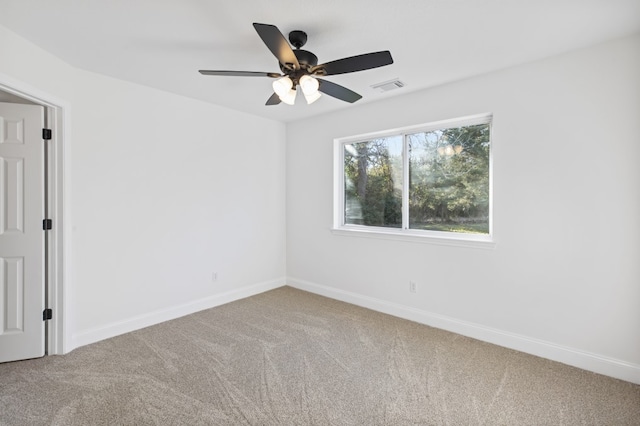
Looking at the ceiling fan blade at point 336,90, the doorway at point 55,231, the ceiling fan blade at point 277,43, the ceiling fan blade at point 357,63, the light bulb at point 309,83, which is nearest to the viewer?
the ceiling fan blade at point 277,43

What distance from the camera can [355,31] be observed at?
2254 millimetres

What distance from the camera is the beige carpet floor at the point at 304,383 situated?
6.57 ft

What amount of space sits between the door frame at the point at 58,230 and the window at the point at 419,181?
291 cm

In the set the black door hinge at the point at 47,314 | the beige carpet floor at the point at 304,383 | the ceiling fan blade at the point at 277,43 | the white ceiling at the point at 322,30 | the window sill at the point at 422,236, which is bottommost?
the beige carpet floor at the point at 304,383

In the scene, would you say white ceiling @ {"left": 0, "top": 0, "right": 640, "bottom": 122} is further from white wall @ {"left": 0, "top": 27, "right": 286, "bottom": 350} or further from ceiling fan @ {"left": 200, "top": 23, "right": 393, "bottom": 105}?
white wall @ {"left": 0, "top": 27, "right": 286, "bottom": 350}

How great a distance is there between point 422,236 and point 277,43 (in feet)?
8.07

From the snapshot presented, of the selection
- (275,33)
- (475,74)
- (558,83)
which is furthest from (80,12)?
(558,83)

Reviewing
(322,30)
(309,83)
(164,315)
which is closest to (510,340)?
(309,83)

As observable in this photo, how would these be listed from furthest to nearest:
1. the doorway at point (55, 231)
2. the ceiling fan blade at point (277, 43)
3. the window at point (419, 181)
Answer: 1. the window at point (419, 181)
2. the doorway at point (55, 231)
3. the ceiling fan blade at point (277, 43)

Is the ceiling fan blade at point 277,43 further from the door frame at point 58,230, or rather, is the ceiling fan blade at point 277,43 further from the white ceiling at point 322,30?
the door frame at point 58,230

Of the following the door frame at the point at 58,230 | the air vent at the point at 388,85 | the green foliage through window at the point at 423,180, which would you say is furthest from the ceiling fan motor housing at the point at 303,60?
the door frame at the point at 58,230

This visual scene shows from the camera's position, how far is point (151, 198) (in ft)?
11.3

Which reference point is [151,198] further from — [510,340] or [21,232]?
[510,340]

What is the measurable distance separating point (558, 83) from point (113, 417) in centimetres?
403
